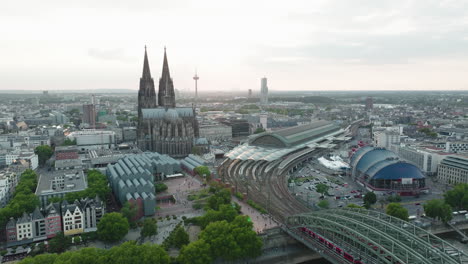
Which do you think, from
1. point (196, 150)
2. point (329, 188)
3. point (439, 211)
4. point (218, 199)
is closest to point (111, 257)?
point (218, 199)

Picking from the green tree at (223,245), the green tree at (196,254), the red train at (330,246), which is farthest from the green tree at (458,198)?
the green tree at (196,254)

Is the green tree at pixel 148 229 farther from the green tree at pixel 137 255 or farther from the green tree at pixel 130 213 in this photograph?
the green tree at pixel 137 255

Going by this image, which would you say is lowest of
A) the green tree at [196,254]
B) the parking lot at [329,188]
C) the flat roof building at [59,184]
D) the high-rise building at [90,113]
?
the parking lot at [329,188]

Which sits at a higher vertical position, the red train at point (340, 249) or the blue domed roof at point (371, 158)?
the blue domed roof at point (371, 158)

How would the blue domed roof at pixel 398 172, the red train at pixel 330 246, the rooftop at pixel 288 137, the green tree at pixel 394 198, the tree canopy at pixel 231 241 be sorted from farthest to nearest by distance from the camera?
the rooftop at pixel 288 137 → the blue domed roof at pixel 398 172 → the green tree at pixel 394 198 → the tree canopy at pixel 231 241 → the red train at pixel 330 246

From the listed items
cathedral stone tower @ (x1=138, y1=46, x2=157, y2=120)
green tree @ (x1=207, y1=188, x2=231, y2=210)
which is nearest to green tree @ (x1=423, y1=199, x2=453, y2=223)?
green tree @ (x1=207, y1=188, x2=231, y2=210)

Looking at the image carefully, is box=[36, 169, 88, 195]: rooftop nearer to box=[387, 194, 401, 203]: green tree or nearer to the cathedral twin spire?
the cathedral twin spire

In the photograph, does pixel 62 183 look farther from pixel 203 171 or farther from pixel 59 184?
pixel 203 171
